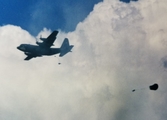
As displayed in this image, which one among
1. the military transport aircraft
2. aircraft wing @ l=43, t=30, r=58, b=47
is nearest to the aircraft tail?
the military transport aircraft

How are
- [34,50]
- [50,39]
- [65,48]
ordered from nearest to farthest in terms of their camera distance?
[34,50]
[50,39]
[65,48]

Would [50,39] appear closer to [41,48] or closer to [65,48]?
[41,48]

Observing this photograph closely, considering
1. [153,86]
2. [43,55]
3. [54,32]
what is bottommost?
[153,86]

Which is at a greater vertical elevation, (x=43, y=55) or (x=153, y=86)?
(x=43, y=55)

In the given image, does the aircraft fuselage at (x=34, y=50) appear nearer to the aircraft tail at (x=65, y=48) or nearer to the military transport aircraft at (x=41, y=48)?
the military transport aircraft at (x=41, y=48)

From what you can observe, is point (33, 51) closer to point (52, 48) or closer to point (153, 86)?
point (52, 48)

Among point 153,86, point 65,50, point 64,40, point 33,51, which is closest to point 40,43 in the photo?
point 33,51

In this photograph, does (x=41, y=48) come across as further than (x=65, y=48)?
No

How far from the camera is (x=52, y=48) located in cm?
8281

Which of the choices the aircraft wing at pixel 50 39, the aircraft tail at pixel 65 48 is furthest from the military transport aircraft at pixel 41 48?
the aircraft tail at pixel 65 48

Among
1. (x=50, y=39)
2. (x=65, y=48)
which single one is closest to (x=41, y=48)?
(x=50, y=39)

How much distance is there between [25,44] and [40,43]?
4343 millimetres

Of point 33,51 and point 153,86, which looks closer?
point 153,86

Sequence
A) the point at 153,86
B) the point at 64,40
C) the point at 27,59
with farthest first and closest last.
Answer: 1. the point at 64,40
2. the point at 27,59
3. the point at 153,86
